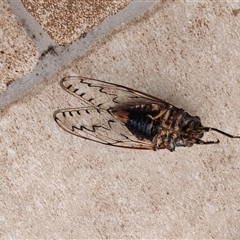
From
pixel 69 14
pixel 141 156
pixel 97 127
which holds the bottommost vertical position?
pixel 141 156

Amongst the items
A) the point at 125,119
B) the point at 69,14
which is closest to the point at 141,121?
the point at 125,119

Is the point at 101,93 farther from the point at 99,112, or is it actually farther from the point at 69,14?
the point at 69,14

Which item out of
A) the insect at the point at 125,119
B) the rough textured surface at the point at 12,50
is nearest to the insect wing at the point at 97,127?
the insect at the point at 125,119

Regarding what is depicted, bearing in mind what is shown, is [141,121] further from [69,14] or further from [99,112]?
[69,14]

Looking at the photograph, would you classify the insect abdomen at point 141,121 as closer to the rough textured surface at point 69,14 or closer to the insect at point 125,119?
the insect at point 125,119

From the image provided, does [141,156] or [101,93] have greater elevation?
[101,93]

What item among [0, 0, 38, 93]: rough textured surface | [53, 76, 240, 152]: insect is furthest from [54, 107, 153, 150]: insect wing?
[0, 0, 38, 93]: rough textured surface

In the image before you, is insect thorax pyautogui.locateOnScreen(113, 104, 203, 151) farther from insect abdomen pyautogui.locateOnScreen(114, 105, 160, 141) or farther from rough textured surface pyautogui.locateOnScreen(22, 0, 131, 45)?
rough textured surface pyautogui.locateOnScreen(22, 0, 131, 45)

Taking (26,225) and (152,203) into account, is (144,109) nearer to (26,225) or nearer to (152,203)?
(152,203)
